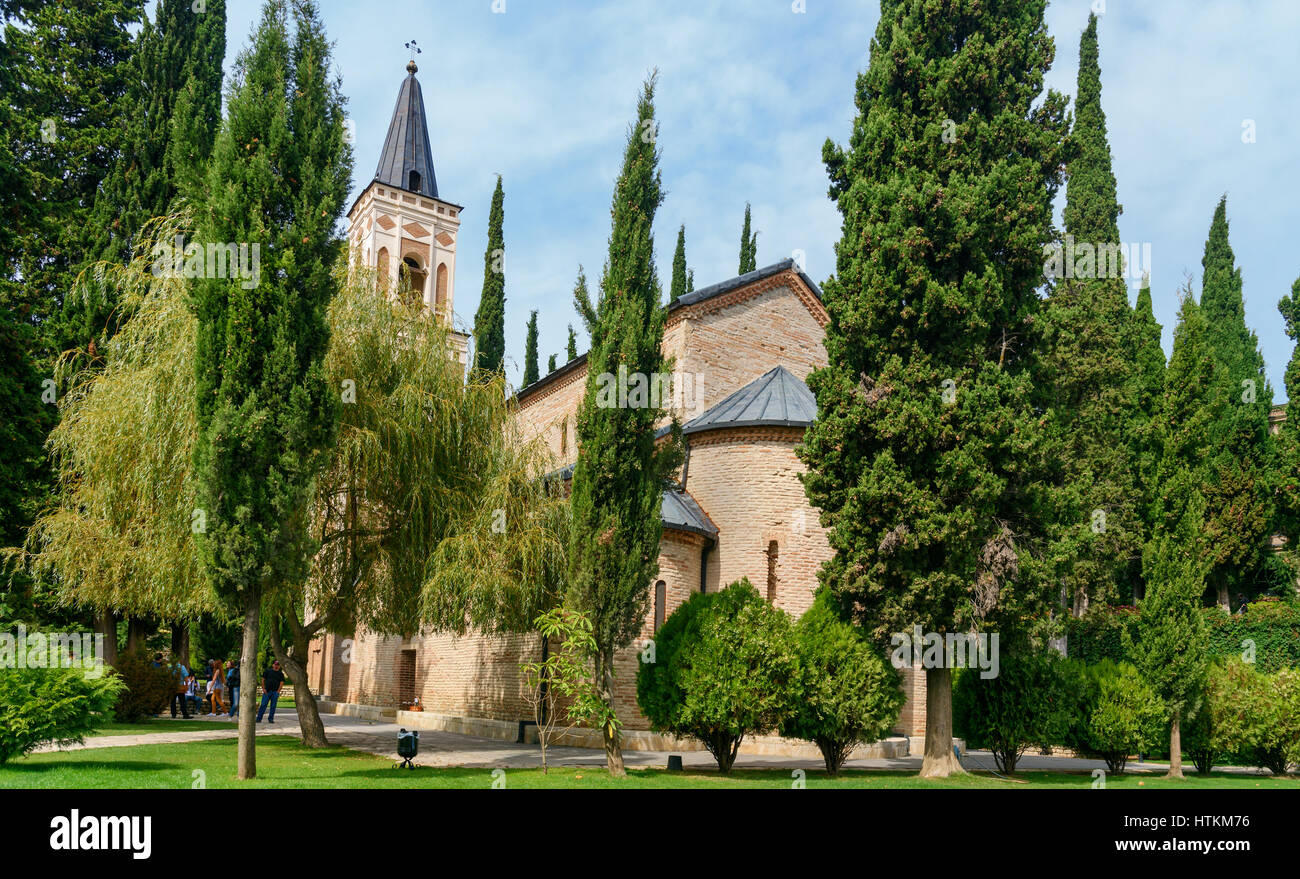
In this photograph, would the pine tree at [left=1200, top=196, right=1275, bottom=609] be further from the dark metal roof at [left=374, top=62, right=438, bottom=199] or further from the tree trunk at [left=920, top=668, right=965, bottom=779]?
the dark metal roof at [left=374, top=62, right=438, bottom=199]

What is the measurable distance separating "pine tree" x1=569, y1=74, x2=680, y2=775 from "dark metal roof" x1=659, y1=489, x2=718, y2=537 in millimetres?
4375

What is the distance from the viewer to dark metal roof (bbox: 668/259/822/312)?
934 inches

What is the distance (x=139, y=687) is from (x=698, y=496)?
14512mm

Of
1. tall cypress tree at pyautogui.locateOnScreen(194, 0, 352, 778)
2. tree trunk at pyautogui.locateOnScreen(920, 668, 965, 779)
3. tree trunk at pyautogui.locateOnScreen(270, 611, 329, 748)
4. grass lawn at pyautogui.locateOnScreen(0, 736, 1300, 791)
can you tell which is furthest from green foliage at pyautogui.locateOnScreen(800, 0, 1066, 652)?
tree trunk at pyautogui.locateOnScreen(270, 611, 329, 748)

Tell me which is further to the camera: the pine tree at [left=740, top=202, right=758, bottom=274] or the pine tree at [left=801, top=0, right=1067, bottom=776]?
the pine tree at [left=740, top=202, right=758, bottom=274]

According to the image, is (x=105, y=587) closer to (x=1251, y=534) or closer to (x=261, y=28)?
(x=261, y=28)

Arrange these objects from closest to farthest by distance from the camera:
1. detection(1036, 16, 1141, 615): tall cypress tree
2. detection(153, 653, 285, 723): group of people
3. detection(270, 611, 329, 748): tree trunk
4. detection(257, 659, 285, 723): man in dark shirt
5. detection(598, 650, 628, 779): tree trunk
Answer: detection(598, 650, 628, 779): tree trunk < detection(270, 611, 329, 748): tree trunk < detection(257, 659, 285, 723): man in dark shirt < detection(153, 653, 285, 723): group of people < detection(1036, 16, 1141, 615): tall cypress tree

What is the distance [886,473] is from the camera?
14.3m

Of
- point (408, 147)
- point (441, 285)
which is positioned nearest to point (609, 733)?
point (441, 285)

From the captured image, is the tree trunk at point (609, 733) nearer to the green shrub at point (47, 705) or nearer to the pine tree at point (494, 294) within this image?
the green shrub at point (47, 705)

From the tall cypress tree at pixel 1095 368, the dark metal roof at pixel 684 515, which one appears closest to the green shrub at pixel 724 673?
the dark metal roof at pixel 684 515

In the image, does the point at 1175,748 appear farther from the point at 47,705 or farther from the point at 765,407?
the point at 47,705

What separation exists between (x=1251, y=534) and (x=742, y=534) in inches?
814
